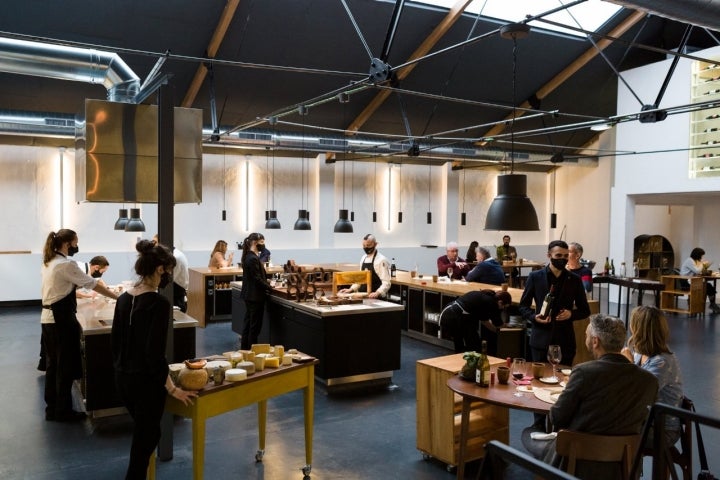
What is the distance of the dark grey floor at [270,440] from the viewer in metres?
4.32

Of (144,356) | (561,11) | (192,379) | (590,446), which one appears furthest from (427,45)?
(590,446)

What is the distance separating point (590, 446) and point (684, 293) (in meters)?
10.4

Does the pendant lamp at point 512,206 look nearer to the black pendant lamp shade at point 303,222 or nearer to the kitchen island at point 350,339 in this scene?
the kitchen island at point 350,339

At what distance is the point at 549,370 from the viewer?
13.4ft

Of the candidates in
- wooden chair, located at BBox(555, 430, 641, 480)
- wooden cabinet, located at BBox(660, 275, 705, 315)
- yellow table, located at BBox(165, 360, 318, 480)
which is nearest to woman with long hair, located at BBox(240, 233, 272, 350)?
yellow table, located at BBox(165, 360, 318, 480)

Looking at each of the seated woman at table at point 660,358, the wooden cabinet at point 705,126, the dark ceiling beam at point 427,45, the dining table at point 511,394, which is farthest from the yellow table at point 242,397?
the wooden cabinet at point 705,126

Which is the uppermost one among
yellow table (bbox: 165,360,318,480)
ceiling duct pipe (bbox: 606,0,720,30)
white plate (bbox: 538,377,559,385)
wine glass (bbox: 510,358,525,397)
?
ceiling duct pipe (bbox: 606,0,720,30)

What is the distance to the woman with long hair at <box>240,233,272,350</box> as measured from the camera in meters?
7.36

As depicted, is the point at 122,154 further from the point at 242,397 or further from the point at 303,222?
the point at 303,222

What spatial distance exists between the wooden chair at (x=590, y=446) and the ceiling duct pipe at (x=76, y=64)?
5.40 meters

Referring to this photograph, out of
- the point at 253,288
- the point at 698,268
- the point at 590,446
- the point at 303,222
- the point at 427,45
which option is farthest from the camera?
the point at 698,268

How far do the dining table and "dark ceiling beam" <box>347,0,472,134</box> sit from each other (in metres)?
7.06

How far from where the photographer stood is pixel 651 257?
16641 millimetres

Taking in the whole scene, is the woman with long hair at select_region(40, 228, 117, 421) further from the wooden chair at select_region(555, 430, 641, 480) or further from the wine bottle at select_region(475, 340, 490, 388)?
the wooden chair at select_region(555, 430, 641, 480)
